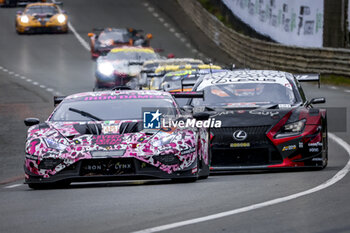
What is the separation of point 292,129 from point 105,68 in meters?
19.1

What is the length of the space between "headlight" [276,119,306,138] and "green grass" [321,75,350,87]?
63.5 feet

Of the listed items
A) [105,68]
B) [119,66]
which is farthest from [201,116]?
[105,68]

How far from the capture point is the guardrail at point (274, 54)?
3341cm

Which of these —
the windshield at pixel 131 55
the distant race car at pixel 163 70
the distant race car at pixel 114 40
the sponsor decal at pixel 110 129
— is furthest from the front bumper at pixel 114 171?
the distant race car at pixel 114 40

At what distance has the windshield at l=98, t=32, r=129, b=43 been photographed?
4184cm

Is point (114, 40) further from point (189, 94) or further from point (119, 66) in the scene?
point (189, 94)

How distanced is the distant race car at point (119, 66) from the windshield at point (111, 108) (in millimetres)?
16700

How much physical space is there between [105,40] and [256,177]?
1219 inches

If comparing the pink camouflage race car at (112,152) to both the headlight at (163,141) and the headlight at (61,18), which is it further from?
the headlight at (61,18)

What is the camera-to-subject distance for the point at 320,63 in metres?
34.1

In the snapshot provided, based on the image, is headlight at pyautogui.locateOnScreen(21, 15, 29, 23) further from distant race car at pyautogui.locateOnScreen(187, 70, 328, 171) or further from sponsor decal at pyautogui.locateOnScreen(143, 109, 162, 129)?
sponsor decal at pyautogui.locateOnScreen(143, 109, 162, 129)

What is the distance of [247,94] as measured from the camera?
46.5 feet

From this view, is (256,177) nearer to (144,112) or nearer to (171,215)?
(144,112)

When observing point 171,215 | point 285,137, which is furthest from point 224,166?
point 171,215
